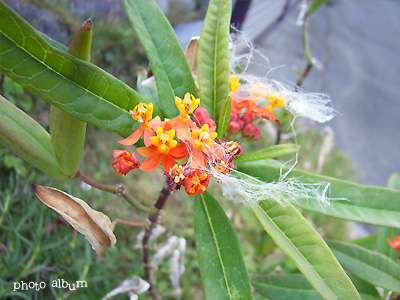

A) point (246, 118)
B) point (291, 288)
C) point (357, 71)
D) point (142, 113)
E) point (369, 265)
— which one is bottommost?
point (291, 288)

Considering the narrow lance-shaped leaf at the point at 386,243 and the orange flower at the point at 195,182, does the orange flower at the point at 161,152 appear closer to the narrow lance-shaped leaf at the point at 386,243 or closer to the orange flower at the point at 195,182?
the orange flower at the point at 195,182

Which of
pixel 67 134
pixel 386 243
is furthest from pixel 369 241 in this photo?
pixel 67 134

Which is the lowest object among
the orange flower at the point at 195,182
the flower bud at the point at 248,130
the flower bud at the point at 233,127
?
the orange flower at the point at 195,182

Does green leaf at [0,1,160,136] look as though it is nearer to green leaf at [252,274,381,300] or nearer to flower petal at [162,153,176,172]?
flower petal at [162,153,176,172]

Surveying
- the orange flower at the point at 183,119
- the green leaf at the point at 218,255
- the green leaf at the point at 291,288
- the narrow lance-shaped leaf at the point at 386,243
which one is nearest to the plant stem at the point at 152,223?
the green leaf at the point at 218,255

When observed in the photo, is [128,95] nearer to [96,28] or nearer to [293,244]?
[293,244]

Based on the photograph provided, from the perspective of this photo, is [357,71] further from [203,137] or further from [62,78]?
[62,78]

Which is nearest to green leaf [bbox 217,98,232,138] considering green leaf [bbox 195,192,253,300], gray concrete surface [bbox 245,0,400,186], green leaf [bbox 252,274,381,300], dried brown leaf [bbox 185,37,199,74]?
green leaf [bbox 195,192,253,300]
